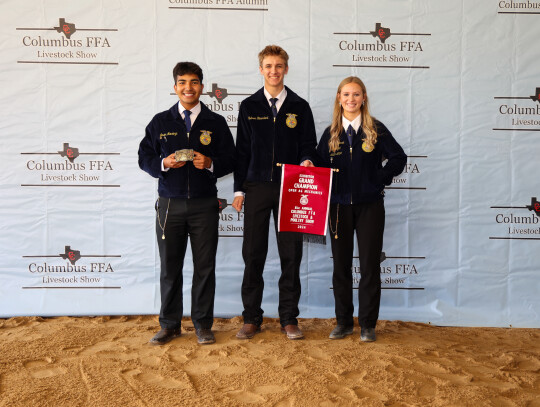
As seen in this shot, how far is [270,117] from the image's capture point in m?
3.23

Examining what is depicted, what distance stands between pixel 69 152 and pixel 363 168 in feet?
7.23

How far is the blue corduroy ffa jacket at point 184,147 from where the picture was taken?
3117 mm

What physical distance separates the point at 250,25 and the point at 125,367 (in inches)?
99.3

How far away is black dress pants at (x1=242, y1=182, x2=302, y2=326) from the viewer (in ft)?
10.6

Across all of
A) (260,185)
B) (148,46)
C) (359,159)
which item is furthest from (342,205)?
(148,46)

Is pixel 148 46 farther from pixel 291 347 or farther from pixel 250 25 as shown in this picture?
pixel 291 347

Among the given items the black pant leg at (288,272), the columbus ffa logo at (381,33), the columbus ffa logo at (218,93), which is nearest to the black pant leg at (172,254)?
the black pant leg at (288,272)

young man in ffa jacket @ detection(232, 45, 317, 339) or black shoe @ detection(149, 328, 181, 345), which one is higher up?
young man in ffa jacket @ detection(232, 45, 317, 339)

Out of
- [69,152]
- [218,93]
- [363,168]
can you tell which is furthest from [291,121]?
[69,152]

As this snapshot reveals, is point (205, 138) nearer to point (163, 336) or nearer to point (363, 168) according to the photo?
point (363, 168)

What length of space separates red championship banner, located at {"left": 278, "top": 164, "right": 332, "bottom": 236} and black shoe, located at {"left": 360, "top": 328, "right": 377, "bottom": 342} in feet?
2.18

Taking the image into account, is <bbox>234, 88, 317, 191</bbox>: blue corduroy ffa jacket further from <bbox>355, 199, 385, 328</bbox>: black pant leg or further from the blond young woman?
<bbox>355, 199, 385, 328</bbox>: black pant leg

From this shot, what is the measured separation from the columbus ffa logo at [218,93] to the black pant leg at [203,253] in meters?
1.04

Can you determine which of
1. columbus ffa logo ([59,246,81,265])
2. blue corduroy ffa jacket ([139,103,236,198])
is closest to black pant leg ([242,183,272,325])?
blue corduroy ffa jacket ([139,103,236,198])
